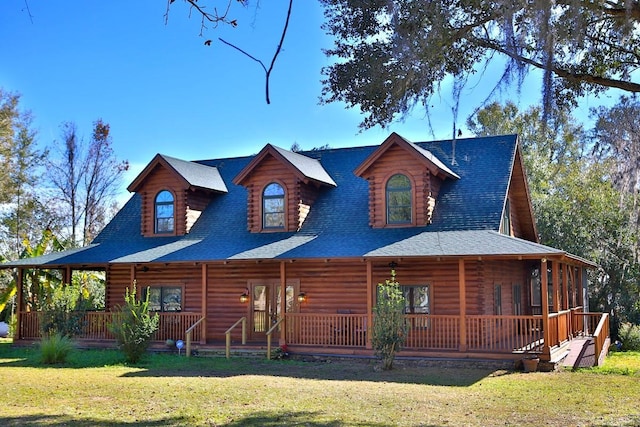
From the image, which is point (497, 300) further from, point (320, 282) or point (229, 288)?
point (229, 288)

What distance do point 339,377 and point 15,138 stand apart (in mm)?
27692

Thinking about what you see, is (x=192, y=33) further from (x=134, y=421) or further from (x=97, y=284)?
(x=97, y=284)

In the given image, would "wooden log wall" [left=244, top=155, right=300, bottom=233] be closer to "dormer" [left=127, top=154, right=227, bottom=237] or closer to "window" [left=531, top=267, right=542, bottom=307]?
"dormer" [left=127, top=154, right=227, bottom=237]

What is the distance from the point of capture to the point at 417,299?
66.1 ft

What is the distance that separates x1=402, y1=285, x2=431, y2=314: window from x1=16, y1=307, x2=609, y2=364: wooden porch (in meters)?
0.31

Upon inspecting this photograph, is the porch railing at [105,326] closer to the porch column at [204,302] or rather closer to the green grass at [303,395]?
the porch column at [204,302]

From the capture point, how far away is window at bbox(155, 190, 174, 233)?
2439 centimetres

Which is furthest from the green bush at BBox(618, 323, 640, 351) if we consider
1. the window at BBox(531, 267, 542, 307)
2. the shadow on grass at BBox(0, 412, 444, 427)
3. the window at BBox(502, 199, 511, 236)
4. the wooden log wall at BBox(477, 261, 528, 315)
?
the shadow on grass at BBox(0, 412, 444, 427)

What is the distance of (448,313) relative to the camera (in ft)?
64.5

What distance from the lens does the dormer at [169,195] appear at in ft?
79.0

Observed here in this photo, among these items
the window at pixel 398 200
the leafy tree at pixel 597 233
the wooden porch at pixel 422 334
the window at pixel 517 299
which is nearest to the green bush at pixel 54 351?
the wooden porch at pixel 422 334

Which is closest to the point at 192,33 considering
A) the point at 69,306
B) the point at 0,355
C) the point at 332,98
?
the point at 332,98

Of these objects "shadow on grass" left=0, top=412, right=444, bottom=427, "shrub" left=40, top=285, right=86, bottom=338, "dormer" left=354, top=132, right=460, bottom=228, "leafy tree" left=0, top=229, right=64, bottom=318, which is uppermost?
"dormer" left=354, top=132, right=460, bottom=228

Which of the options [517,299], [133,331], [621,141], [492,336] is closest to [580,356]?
[492,336]
